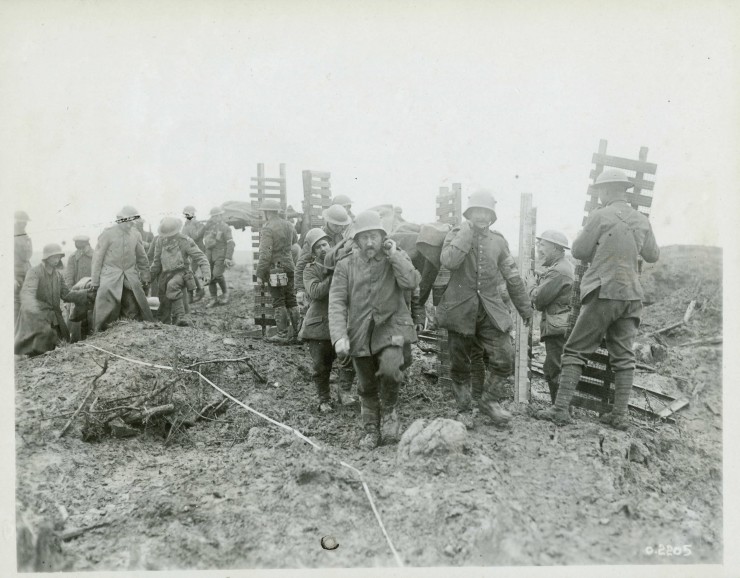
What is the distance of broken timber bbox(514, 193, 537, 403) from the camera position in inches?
193

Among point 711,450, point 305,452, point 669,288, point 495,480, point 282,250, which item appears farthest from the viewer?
point 669,288

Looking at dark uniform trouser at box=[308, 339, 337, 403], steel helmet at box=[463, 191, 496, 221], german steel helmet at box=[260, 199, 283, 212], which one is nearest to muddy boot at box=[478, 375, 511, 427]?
steel helmet at box=[463, 191, 496, 221]

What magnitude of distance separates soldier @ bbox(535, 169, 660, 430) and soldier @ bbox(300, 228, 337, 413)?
215cm

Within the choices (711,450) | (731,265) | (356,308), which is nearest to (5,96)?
(356,308)

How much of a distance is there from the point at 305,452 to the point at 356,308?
3.81 feet

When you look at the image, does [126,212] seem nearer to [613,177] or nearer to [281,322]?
[281,322]

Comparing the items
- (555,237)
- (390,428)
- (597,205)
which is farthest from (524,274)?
(390,428)

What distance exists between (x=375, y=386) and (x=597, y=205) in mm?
2688

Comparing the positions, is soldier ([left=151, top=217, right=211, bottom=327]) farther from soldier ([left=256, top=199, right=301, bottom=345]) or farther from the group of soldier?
the group of soldier

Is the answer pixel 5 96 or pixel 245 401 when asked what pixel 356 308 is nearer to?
pixel 245 401

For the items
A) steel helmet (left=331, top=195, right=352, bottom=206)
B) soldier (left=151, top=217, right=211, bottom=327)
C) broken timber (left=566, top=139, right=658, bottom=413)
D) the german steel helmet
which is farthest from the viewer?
the german steel helmet

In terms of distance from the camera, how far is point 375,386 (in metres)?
4.50

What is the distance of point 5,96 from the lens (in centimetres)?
433

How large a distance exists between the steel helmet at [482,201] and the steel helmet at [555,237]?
941 millimetres
